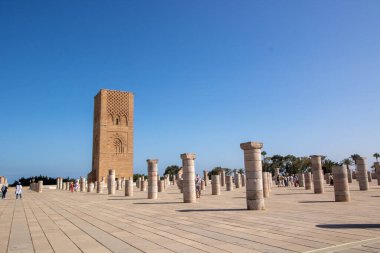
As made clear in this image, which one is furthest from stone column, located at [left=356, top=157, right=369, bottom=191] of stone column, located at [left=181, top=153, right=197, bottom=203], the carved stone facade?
the carved stone facade

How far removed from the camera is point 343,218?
21.9ft

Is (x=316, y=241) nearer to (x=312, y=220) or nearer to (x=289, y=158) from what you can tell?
(x=312, y=220)

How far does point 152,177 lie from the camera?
52.5ft

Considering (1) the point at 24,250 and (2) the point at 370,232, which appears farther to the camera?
(2) the point at 370,232

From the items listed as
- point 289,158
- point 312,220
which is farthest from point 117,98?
point 312,220

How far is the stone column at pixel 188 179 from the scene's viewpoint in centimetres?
1239

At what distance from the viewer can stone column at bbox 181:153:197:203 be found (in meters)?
12.4

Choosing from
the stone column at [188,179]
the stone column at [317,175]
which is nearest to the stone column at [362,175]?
the stone column at [317,175]

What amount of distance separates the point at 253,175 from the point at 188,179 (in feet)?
13.3

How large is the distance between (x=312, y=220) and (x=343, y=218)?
2.59 ft

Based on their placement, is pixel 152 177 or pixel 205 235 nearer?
pixel 205 235

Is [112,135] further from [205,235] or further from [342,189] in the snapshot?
[205,235]

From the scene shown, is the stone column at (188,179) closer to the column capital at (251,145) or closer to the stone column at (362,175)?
the column capital at (251,145)

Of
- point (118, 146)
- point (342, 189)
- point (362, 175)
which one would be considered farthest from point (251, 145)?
point (118, 146)
